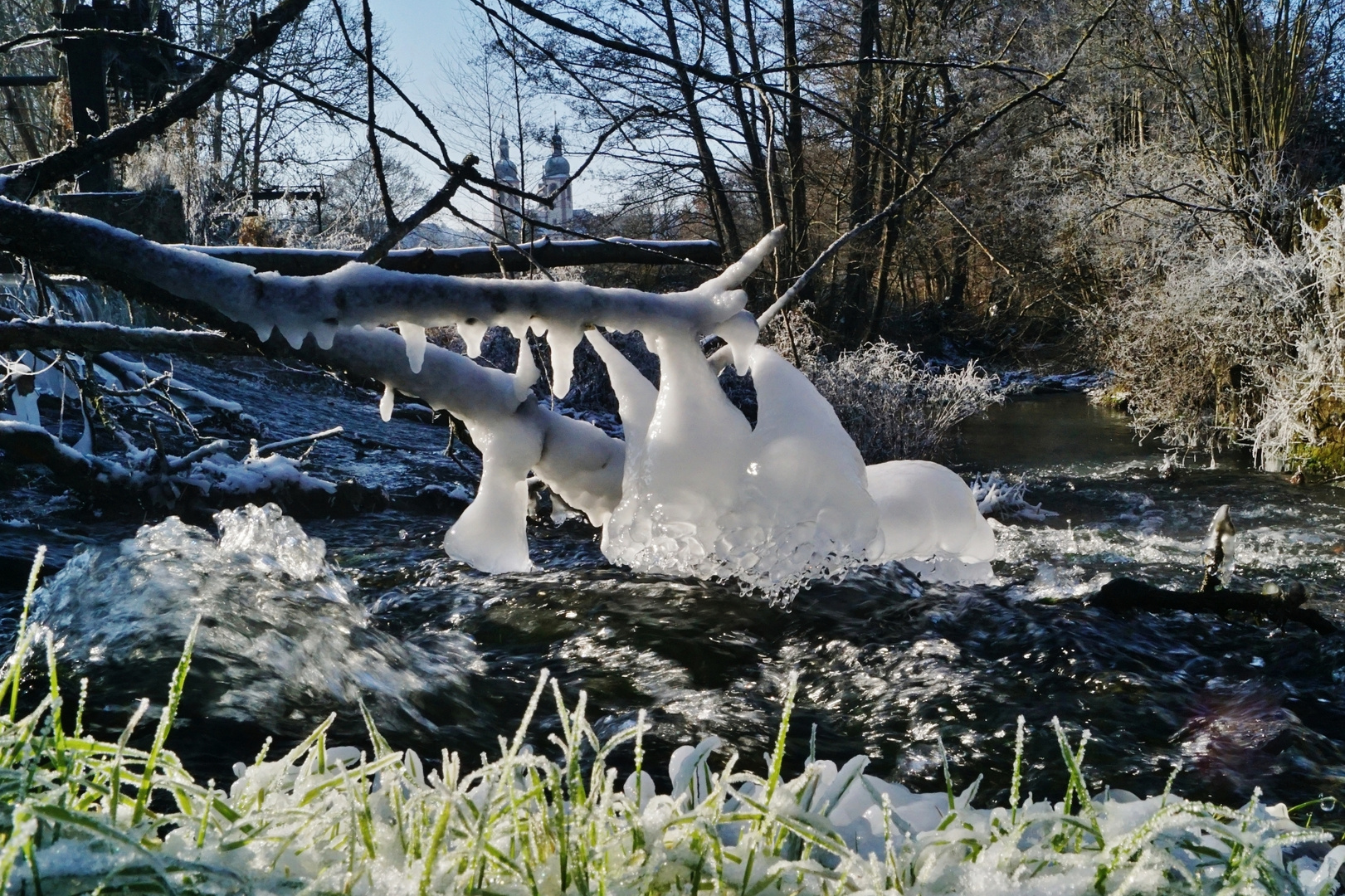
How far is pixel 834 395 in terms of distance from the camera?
10375 millimetres

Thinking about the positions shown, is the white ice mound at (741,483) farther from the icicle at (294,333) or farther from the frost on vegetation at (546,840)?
the frost on vegetation at (546,840)

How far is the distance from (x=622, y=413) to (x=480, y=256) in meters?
0.78

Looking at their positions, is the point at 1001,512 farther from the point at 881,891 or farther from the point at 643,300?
the point at 881,891

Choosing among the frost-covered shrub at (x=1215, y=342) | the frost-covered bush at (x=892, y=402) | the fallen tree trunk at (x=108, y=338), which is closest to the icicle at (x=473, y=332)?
the fallen tree trunk at (x=108, y=338)

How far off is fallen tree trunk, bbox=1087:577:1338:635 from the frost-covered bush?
6.06 meters

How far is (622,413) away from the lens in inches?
84.7

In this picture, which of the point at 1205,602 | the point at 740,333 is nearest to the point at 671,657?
the point at 740,333

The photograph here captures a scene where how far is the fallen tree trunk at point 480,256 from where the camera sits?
7.90ft

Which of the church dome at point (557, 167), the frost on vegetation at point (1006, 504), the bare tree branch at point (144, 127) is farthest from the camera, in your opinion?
the church dome at point (557, 167)

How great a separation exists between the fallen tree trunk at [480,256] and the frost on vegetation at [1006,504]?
544 cm

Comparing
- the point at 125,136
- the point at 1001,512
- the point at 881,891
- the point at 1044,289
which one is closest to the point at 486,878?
the point at 881,891

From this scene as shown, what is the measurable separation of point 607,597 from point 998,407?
44.1 feet

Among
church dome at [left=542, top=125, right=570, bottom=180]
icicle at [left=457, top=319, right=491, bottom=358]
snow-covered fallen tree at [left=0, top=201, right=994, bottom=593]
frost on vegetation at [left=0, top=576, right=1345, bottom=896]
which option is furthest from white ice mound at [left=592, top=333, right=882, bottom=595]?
church dome at [left=542, top=125, right=570, bottom=180]

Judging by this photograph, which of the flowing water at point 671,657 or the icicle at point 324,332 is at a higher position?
the icicle at point 324,332
